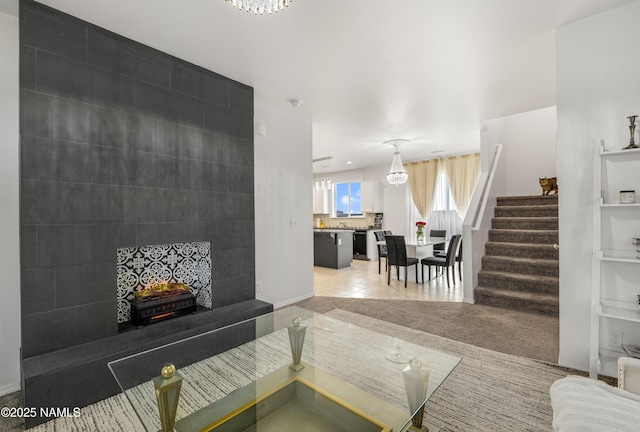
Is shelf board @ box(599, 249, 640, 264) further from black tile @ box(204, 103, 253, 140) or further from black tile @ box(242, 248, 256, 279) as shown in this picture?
black tile @ box(204, 103, 253, 140)

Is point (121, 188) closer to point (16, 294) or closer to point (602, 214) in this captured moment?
point (16, 294)

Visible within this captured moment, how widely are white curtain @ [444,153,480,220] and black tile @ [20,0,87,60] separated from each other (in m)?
7.48

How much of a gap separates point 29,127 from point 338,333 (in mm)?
2609

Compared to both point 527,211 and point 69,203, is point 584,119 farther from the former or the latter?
point 69,203

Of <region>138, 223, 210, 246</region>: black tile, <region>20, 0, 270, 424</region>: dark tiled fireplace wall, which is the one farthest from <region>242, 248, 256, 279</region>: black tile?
<region>138, 223, 210, 246</region>: black tile

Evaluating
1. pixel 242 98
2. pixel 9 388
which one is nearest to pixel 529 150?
pixel 242 98

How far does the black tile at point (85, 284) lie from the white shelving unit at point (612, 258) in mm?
3697

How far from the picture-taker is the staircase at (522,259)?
4.12 metres

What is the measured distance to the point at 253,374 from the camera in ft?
6.53

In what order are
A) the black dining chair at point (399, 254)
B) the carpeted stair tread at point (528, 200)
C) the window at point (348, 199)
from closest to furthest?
the black dining chair at point (399, 254) < the carpeted stair tread at point (528, 200) < the window at point (348, 199)

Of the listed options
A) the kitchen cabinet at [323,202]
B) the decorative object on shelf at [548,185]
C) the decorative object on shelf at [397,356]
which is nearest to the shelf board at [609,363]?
the decorative object on shelf at [397,356]

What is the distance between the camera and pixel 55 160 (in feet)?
7.14

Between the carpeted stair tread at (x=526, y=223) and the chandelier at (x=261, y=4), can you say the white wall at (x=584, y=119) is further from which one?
the carpeted stair tread at (x=526, y=223)

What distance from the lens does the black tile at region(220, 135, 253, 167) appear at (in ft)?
10.6
